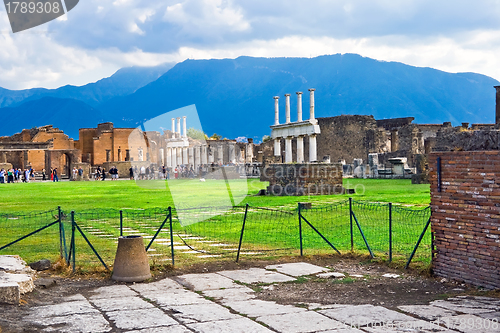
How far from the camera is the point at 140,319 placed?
5.95 meters

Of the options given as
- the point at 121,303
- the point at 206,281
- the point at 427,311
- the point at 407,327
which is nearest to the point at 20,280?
the point at 121,303

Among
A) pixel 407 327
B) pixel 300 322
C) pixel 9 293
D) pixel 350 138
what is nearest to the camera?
pixel 407 327

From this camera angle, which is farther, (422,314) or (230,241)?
(230,241)

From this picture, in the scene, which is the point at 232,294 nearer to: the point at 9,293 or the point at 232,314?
the point at 232,314

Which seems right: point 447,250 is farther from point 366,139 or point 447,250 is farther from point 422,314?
point 366,139

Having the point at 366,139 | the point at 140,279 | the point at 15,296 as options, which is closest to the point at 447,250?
the point at 140,279

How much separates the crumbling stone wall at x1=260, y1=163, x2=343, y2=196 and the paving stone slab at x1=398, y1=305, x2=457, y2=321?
17721mm

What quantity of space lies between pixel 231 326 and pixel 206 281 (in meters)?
2.41

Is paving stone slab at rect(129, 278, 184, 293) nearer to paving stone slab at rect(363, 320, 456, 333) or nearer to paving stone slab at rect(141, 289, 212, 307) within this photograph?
paving stone slab at rect(141, 289, 212, 307)

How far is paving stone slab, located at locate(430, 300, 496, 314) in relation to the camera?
6078mm

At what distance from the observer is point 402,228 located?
12.7m

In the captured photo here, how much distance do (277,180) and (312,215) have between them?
30.9 feet

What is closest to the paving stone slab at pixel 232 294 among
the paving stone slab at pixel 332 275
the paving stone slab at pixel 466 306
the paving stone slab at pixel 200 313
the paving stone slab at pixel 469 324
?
the paving stone slab at pixel 200 313

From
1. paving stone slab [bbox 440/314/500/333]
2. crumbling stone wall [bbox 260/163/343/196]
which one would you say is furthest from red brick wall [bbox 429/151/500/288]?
crumbling stone wall [bbox 260/163/343/196]
